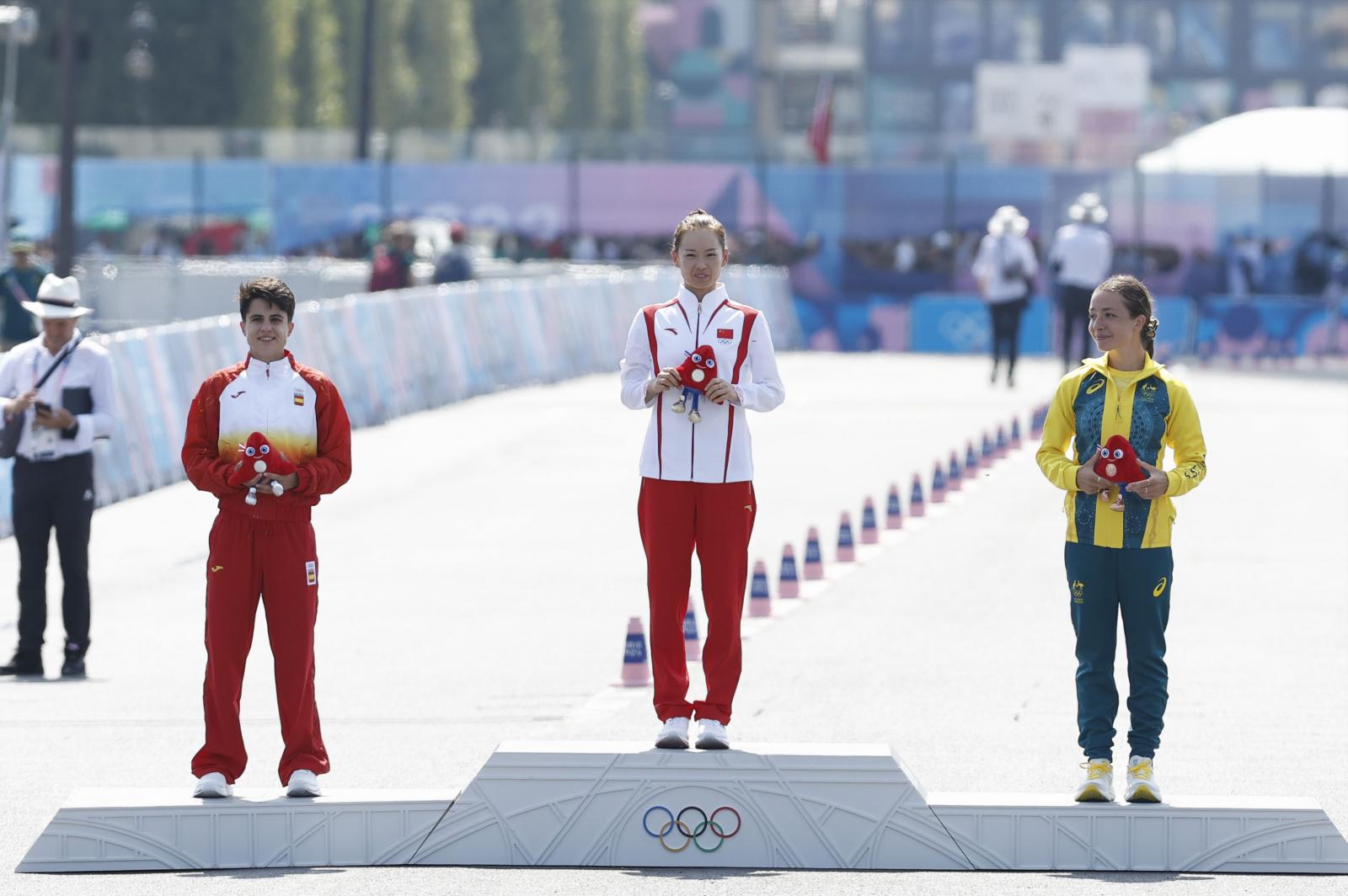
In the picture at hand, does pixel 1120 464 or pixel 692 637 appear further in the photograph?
pixel 692 637

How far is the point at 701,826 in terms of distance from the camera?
8.32 m

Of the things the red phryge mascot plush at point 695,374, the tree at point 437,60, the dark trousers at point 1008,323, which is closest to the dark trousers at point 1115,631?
the red phryge mascot plush at point 695,374

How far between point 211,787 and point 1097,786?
263 cm

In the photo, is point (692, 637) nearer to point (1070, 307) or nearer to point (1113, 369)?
point (1113, 369)

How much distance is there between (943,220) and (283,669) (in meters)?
33.6

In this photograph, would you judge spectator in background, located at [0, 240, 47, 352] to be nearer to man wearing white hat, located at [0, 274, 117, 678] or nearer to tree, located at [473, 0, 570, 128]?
man wearing white hat, located at [0, 274, 117, 678]

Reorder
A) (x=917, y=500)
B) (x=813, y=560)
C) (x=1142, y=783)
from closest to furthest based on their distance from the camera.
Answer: (x=1142, y=783) → (x=813, y=560) → (x=917, y=500)

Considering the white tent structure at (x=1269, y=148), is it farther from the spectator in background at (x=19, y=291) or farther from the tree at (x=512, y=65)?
the tree at (x=512, y=65)

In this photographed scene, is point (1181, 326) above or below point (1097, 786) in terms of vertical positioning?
above

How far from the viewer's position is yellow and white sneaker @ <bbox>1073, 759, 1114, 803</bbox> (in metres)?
8.33

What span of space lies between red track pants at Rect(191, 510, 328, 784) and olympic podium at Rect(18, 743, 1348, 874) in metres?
0.17

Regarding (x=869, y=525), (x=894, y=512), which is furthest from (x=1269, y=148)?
(x=869, y=525)

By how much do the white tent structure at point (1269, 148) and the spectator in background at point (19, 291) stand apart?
22868 mm

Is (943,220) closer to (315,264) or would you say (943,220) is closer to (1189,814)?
(315,264)
